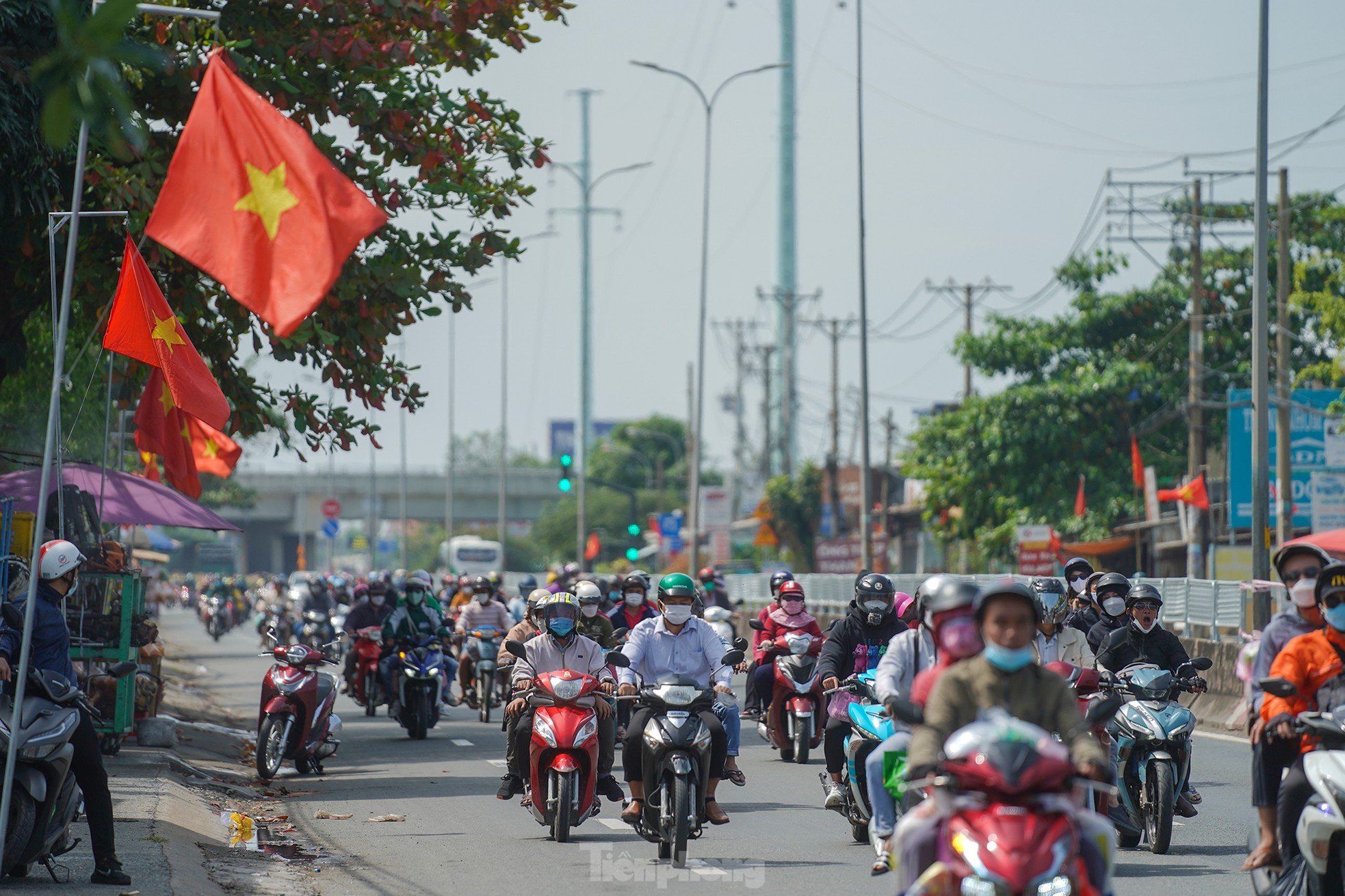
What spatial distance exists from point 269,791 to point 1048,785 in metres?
10.3

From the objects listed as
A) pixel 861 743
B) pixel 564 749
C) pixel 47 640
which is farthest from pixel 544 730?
Answer: pixel 47 640

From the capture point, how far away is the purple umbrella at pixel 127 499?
1720cm

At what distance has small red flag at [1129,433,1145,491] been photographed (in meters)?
39.8

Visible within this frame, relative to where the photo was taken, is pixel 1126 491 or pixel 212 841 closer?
pixel 212 841

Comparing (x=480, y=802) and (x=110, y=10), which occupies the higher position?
(x=110, y=10)

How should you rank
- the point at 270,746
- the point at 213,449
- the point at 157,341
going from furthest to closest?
the point at 213,449, the point at 270,746, the point at 157,341

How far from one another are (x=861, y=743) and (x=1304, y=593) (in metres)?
3.01

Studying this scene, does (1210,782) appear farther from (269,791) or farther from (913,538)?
(913,538)

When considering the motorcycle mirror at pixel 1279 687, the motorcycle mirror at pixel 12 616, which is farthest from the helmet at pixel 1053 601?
the motorcycle mirror at pixel 12 616

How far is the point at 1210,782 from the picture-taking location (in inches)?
565

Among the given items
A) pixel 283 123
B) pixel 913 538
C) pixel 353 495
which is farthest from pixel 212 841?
pixel 353 495

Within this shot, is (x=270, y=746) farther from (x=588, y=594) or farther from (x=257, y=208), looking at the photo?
(x=257, y=208)

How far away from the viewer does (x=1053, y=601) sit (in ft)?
38.0

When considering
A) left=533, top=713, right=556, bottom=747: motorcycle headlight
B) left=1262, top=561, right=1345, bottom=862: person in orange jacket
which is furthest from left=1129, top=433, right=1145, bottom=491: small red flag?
left=1262, top=561, right=1345, bottom=862: person in orange jacket
